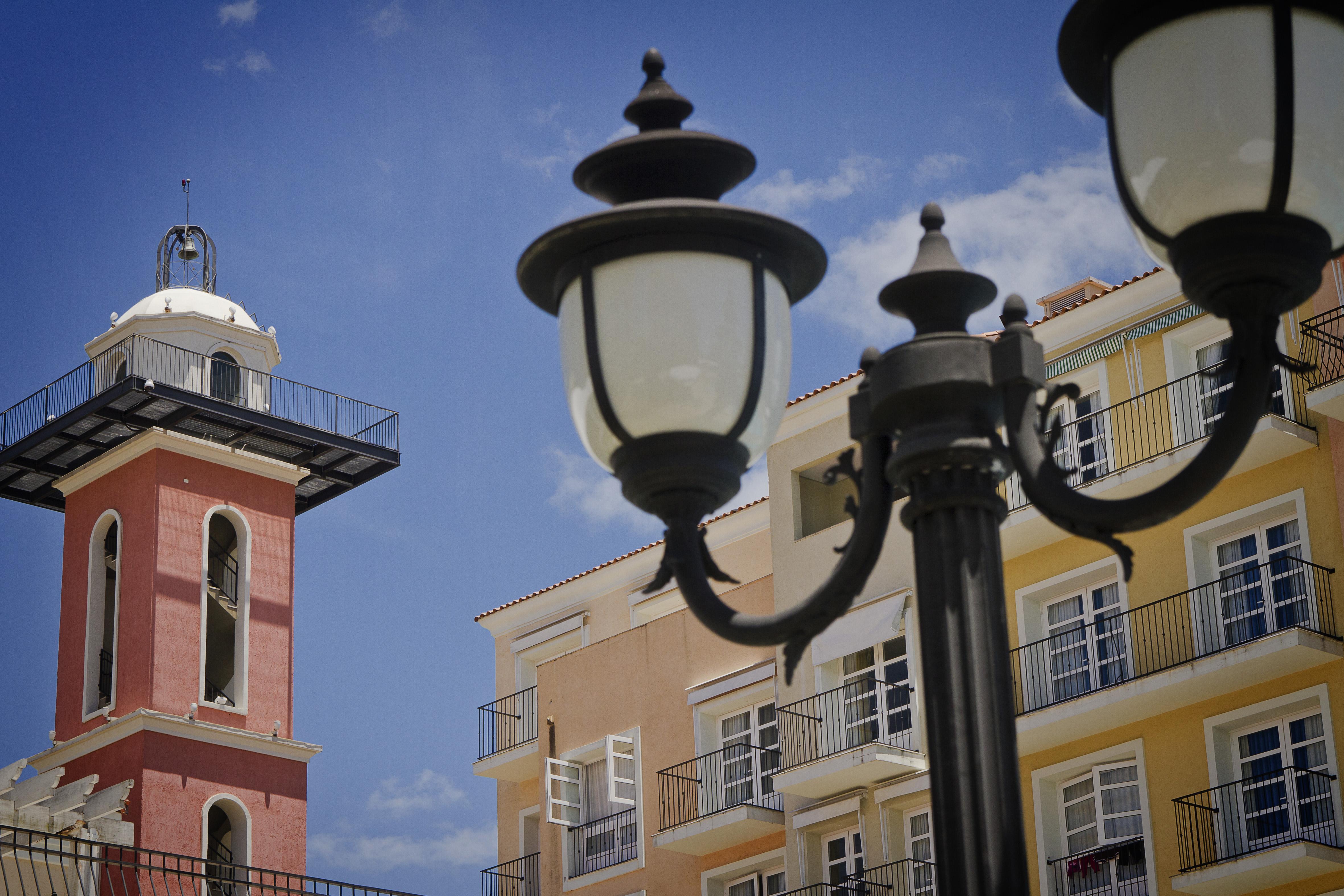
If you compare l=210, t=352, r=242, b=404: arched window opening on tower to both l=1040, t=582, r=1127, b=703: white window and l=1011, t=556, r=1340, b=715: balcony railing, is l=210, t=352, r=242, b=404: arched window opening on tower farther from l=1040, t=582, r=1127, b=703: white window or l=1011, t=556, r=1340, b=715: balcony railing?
l=1011, t=556, r=1340, b=715: balcony railing

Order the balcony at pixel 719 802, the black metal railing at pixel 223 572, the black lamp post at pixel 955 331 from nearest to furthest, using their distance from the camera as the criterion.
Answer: the black lamp post at pixel 955 331 → the balcony at pixel 719 802 → the black metal railing at pixel 223 572

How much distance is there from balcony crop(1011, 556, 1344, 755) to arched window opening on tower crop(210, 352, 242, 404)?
21.9 metres

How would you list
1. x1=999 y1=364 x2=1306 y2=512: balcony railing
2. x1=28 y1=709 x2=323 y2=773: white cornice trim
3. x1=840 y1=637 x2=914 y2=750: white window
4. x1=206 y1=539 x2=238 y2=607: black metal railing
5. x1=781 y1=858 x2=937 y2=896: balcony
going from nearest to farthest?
1. x1=999 y1=364 x2=1306 y2=512: balcony railing
2. x1=781 y1=858 x2=937 y2=896: balcony
3. x1=840 y1=637 x2=914 y2=750: white window
4. x1=28 y1=709 x2=323 y2=773: white cornice trim
5. x1=206 y1=539 x2=238 y2=607: black metal railing

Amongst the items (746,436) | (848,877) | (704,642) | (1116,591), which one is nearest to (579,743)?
(704,642)

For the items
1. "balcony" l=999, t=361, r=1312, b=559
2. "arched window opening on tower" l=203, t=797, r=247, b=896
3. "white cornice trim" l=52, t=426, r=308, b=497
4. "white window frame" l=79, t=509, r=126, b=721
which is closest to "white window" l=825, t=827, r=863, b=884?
"balcony" l=999, t=361, r=1312, b=559

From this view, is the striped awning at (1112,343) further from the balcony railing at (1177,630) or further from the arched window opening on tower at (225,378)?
the arched window opening on tower at (225,378)

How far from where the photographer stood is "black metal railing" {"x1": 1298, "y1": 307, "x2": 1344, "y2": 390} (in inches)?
933

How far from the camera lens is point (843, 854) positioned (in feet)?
93.0

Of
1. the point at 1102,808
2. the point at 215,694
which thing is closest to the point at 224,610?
the point at 215,694

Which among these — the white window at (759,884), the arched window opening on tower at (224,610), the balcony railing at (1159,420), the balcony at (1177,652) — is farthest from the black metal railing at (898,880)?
the arched window opening on tower at (224,610)

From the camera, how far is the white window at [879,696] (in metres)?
27.5

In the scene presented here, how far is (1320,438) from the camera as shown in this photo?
23.9 meters

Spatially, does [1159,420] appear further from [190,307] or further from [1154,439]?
[190,307]

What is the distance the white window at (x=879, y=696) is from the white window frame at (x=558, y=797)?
238 inches
